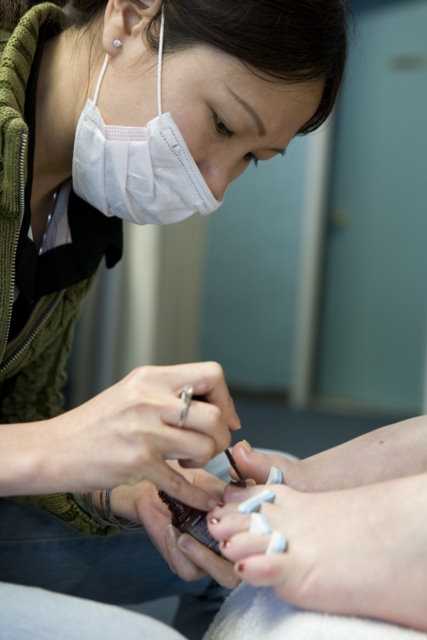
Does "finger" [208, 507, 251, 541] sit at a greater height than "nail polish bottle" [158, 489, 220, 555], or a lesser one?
greater

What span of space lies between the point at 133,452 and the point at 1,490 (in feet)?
0.50

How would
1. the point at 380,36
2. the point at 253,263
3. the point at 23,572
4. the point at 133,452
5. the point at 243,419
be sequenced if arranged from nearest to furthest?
the point at 133,452 < the point at 23,572 < the point at 243,419 < the point at 380,36 < the point at 253,263

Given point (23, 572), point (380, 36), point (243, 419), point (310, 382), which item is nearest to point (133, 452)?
point (23, 572)

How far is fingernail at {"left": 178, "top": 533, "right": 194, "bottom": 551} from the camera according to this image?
32.6 inches

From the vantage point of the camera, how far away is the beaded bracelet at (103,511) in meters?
1.03

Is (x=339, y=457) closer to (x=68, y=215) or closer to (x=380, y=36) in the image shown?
(x=68, y=215)

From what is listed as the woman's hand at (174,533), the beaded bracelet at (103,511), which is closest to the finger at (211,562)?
the woman's hand at (174,533)

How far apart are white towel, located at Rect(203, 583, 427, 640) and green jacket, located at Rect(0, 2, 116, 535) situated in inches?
11.9

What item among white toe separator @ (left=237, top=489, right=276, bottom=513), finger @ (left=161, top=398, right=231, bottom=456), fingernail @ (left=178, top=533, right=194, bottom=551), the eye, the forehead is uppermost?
the forehead

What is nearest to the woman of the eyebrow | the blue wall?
the eyebrow

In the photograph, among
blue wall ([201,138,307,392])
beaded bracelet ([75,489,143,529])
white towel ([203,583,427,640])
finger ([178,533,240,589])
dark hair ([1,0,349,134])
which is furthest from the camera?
blue wall ([201,138,307,392])

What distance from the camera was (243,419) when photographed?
3348 millimetres

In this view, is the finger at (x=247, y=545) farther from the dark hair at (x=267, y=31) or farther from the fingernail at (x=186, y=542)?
the dark hair at (x=267, y=31)

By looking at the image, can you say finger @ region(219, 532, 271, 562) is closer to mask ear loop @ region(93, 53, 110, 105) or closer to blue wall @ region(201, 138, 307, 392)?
mask ear loop @ region(93, 53, 110, 105)
